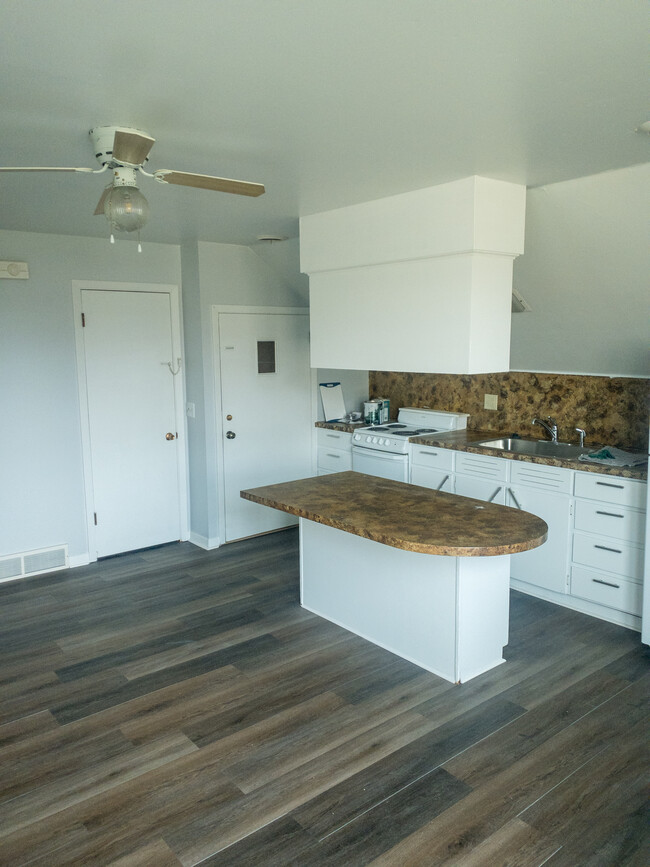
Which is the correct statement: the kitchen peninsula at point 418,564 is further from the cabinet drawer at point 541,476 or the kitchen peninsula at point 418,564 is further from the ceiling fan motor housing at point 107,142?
the ceiling fan motor housing at point 107,142

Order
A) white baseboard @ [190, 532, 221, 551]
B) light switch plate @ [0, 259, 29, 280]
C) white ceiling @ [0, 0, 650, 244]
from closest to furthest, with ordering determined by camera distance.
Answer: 1. white ceiling @ [0, 0, 650, 244]
2. light switch plate @ [0, 259, 29, 280]
3. white baseboard @ [190, 532, 221, 551]

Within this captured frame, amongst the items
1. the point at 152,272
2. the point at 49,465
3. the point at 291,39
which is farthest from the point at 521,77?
the point at 49,465

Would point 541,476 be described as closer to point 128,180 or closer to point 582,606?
point 582,606

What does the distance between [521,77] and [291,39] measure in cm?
74

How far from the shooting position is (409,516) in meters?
3.20

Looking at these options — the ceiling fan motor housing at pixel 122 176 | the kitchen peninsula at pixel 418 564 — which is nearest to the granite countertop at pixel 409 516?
the kitchen peninsula at pixel 418 564

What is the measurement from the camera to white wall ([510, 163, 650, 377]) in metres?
3.28

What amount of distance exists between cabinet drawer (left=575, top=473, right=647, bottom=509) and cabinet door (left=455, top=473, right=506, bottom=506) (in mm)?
540

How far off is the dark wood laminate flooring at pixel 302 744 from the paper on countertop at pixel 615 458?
0.94 m

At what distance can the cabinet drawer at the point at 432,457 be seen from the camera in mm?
4582

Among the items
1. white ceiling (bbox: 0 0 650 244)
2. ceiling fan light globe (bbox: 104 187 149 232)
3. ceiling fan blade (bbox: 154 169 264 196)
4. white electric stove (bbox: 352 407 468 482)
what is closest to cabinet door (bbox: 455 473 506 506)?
white electric stove (bbox: 352 407 468 482)

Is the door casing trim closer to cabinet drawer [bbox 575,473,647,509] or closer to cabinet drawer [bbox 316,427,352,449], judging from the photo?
cabinet drawer [bbox 316,427,352,449]

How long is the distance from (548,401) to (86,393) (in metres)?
3.33

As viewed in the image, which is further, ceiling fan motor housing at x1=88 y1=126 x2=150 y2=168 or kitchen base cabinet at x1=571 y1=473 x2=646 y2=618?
kitchen base cabinet at x1=571 y1=473 x2=646 y2=618
